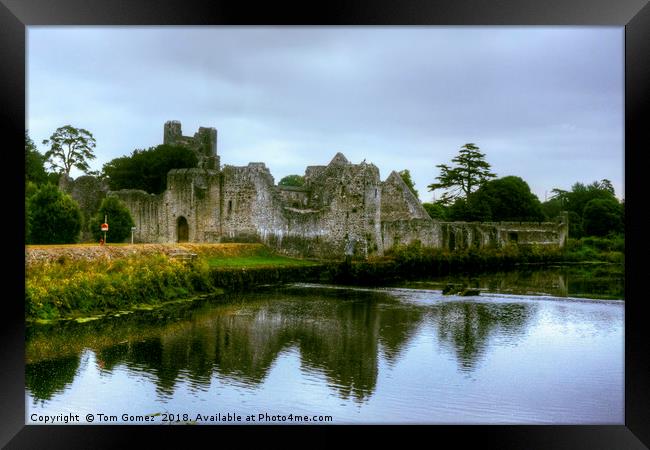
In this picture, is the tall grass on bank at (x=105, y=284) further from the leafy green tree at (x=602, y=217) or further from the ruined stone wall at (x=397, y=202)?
the ruined stone wall at (x=397, y=202)

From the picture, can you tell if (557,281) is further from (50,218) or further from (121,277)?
(50,218)

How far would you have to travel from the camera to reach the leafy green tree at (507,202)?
121 ft

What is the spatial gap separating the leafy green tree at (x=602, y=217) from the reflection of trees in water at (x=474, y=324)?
10.1 metres

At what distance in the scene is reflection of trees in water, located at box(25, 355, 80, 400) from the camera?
7421mm

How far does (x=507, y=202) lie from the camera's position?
37.5 meters

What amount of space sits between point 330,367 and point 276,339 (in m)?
1.94

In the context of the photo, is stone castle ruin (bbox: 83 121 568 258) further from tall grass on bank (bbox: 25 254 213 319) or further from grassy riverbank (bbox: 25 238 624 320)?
tall grass on bank (bbox: 25 254 213 319)

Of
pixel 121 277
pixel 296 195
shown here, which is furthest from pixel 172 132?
pixel 121 277

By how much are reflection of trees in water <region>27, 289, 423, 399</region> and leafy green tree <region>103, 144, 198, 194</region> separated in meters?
20.7

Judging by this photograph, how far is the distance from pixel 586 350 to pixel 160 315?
7097mm

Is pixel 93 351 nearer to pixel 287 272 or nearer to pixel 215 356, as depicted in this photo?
pixel 215 356

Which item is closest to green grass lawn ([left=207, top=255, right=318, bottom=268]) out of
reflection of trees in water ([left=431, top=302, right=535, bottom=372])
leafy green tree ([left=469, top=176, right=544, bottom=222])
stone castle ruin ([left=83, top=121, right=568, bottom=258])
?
stone castle ruin ([left=83, top=121, right=568, bottom=258])
